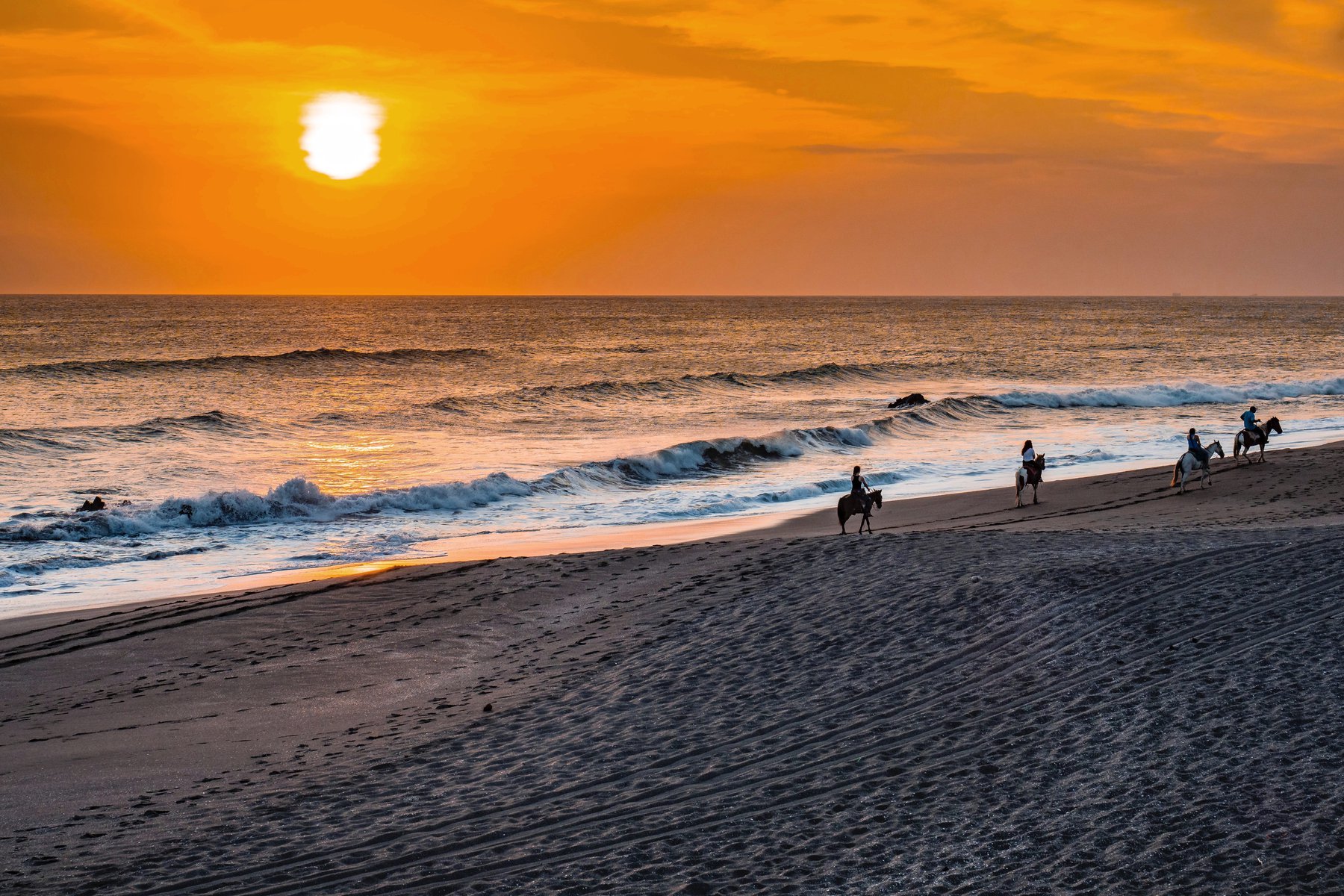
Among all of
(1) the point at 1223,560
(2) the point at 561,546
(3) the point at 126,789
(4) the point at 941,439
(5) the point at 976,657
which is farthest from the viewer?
(4) the point at 941,439

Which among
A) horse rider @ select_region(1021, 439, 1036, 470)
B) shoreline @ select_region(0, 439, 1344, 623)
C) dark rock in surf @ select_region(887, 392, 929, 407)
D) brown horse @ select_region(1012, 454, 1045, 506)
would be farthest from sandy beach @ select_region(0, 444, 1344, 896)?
dark rock in surf @ select_region(887, 392, 929, 407)

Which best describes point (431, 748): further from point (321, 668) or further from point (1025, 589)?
point (1025, 589)

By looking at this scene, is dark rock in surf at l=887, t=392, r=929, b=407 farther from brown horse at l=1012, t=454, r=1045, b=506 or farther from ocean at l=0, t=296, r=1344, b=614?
brown horse at l=1012, t=454, r=1045, b=506

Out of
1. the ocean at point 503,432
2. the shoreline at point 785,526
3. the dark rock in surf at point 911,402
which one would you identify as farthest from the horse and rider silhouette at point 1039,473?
the dark rock in surf at point 911,402

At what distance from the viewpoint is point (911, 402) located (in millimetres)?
47969

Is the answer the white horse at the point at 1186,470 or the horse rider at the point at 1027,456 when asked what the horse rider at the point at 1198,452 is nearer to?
the white horse at the point at 1186,470

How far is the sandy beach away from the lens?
6871 mm

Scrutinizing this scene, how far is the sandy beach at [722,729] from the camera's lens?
6.87 meters

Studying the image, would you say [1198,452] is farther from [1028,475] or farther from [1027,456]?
[1028,475]

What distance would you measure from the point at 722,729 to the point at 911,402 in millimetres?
40401

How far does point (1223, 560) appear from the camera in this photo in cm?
1284

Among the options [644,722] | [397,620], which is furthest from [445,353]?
[644,722]

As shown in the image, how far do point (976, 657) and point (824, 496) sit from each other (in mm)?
14805

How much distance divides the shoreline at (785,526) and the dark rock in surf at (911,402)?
2210 centimetres
